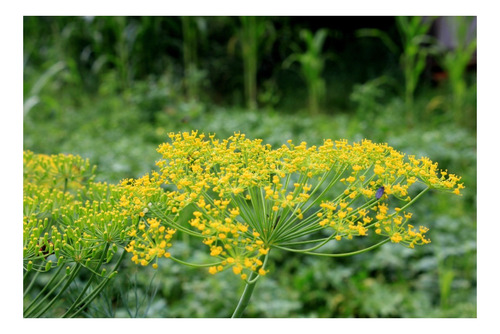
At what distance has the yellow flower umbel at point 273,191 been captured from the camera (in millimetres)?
501

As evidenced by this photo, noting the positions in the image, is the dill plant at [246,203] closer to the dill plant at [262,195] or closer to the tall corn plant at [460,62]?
the dill plant at [262,195]

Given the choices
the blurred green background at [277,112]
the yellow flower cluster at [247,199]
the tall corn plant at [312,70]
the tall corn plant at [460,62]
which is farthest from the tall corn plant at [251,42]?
the yellow flower cluster at [247,199]

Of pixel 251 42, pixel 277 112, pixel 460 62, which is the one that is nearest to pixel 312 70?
pixel 277 112

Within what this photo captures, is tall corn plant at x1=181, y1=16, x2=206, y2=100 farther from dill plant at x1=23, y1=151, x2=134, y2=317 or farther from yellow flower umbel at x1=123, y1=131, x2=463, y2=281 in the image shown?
yellow flower umbel at x1=123, y1=131, x2=463, y2=281

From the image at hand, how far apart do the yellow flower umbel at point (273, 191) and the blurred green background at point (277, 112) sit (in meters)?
0.27

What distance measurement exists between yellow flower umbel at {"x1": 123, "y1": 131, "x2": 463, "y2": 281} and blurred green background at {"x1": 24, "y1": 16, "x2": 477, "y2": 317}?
0.27 meters

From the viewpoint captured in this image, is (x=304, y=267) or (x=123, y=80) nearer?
(x=304, y=267)

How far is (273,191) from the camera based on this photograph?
510mm

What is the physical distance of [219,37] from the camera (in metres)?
3.82

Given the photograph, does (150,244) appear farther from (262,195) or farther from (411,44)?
(411,44)

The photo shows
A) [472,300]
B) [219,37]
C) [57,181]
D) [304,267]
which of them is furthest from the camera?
[219,37]
